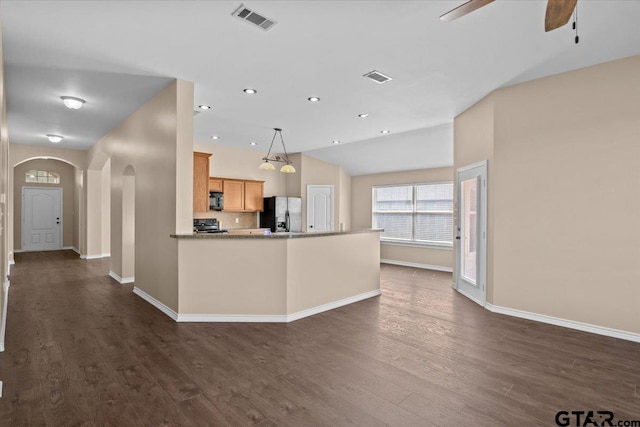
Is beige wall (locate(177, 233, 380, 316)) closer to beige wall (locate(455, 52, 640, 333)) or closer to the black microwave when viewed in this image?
beige wall (locate(455, 52, 640, 333))

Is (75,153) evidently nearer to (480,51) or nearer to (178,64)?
(178,64)

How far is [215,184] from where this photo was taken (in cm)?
755

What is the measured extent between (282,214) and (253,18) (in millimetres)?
5781

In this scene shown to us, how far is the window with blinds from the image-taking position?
7715 mm

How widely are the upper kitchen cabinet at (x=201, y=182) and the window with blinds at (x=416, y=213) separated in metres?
4.52

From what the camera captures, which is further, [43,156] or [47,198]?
[47,198]

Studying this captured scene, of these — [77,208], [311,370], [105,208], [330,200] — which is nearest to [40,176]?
[77,208]

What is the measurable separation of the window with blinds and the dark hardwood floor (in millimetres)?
3539

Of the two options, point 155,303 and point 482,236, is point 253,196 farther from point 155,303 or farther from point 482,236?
point 482,236

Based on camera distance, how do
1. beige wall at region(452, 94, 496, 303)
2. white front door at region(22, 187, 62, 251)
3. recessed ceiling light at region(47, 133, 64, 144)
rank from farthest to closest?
white front door at region(22, 187, 62, 251) < recessed ceiling light at region(47, 133, 64, 144) < beige wall at region(452, 94, 496, 303)

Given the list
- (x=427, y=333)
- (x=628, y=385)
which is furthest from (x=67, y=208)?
(x=628, y=385)

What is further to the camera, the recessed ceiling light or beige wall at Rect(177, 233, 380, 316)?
the recessed ceiling light

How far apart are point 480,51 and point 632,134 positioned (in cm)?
188

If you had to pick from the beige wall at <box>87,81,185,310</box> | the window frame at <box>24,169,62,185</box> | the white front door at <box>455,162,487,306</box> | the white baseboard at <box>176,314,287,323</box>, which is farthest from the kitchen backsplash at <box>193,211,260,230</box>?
the window frame at <box>24,169,62,185</box>
